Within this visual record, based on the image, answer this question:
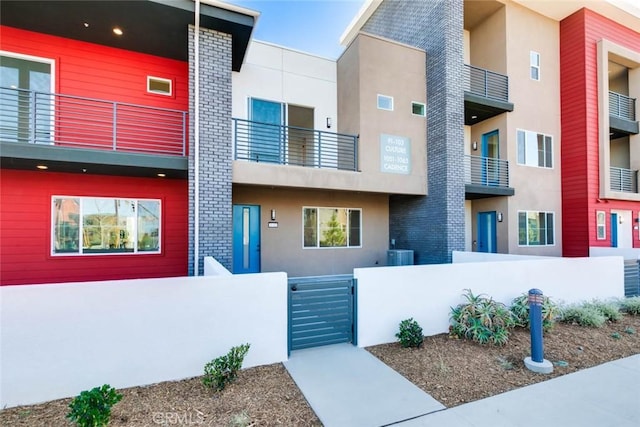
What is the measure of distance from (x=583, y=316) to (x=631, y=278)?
3.71 metres

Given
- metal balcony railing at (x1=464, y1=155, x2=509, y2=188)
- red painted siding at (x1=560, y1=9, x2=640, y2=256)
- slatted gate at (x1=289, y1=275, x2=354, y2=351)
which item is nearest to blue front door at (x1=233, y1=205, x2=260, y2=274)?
slatted gate at (x1=289, y1=275, x2=354, y2=351)

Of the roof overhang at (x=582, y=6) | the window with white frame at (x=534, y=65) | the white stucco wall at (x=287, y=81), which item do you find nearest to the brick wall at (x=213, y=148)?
the white stucco wall at (x=287, y=81)

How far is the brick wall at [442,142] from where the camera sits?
9.20 metres

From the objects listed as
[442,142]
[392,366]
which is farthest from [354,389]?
[442,142]

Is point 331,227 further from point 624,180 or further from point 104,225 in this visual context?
point 624,180

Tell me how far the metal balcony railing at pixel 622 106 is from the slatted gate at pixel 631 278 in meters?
8.17

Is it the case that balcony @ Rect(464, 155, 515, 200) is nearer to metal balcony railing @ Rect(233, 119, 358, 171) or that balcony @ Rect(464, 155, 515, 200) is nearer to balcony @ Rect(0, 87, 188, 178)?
metal balcony railing @ Rect(233, 119, 358, 171)

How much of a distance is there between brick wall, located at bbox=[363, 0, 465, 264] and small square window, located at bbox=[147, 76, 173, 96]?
25.6ft

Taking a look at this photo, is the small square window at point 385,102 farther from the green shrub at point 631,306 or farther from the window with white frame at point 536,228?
the green shrub at point 631,306

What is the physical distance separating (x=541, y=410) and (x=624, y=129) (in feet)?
48.9

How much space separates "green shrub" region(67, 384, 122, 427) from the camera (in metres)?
2.70

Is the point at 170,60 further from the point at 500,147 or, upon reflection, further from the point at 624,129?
the point at 624,129

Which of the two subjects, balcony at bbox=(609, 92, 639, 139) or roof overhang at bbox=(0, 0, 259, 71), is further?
balcony at bbox=(609, 92, 639, 139)

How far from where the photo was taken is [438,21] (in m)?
9.65
